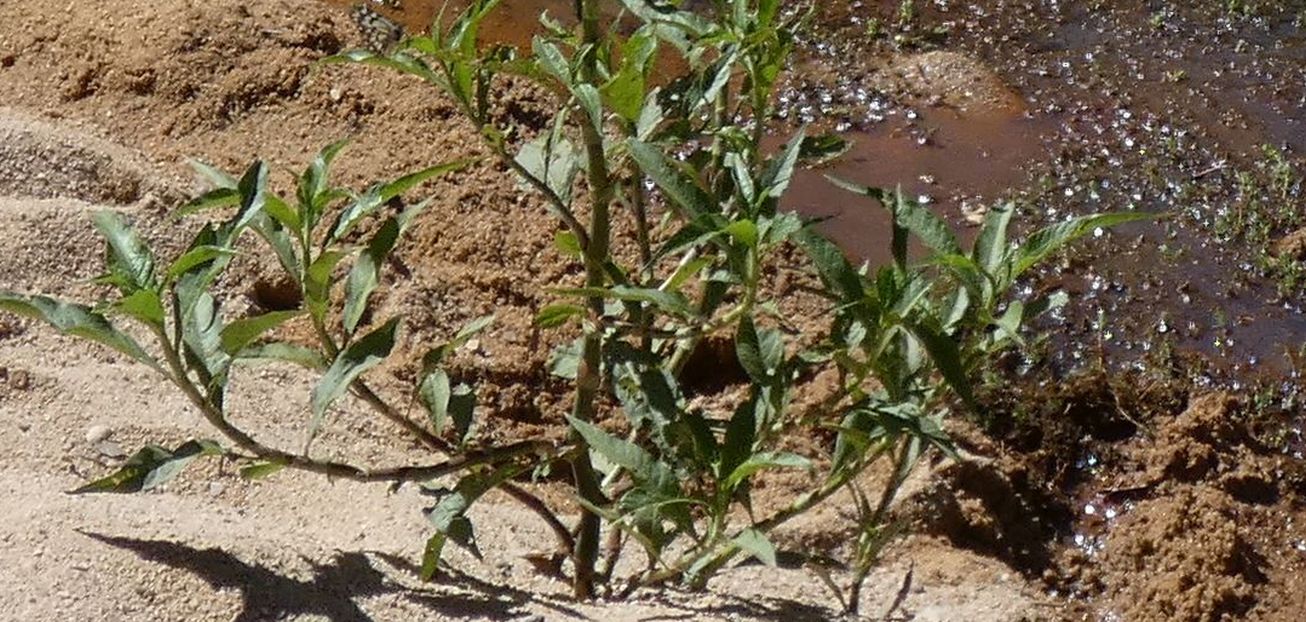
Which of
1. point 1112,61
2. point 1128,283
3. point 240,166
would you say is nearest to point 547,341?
point 240,166

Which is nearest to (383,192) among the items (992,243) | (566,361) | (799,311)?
(566,361)

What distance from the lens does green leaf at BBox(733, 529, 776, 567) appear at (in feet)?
7.02

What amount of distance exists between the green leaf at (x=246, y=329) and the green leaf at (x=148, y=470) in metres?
0.23

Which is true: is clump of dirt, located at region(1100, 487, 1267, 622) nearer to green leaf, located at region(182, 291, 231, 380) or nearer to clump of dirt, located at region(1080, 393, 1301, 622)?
clump of dirt, located at region(1080, 393, 1301, 622)

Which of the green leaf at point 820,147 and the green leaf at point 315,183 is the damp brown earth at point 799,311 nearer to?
the green leaf at point 315,183

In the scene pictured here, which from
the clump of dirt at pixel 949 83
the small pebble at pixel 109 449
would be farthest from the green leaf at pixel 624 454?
the clump of dirt at pixel 949 83

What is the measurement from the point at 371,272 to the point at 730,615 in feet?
2.99

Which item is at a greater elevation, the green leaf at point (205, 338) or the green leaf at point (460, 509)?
the green leaf at point (205, 338)

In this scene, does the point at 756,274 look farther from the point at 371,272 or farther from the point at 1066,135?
the point at 1066,135

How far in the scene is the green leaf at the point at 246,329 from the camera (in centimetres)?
215

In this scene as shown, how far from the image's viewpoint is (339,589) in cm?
264

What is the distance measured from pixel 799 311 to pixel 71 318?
2.22 metres

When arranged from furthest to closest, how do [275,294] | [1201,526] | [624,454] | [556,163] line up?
[275,294], [1201,526], [556,163], [624,454]

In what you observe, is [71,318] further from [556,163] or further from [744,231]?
[744,231]
